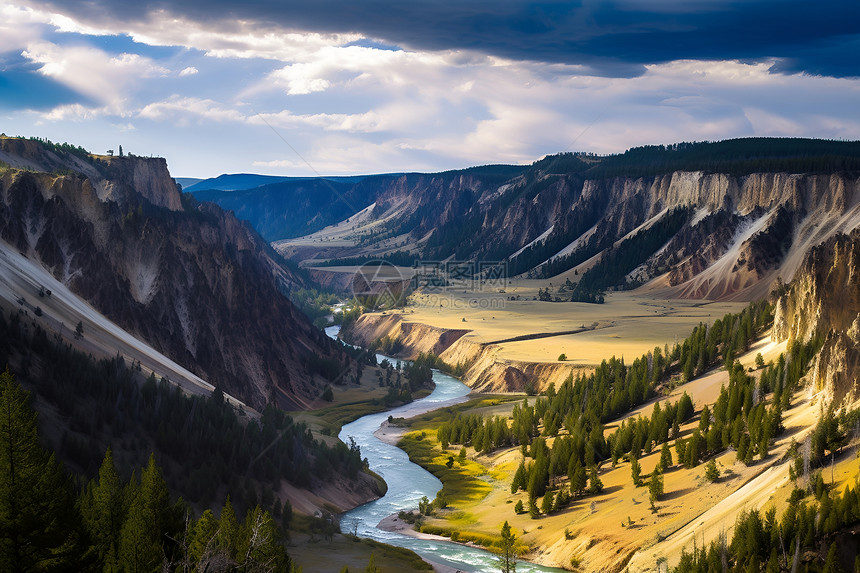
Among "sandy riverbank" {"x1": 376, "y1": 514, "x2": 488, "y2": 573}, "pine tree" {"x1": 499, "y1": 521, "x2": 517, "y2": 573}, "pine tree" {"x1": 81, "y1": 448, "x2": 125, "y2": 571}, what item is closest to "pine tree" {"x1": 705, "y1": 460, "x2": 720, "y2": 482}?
"pine tree" {"x1": 499, "y1": 521, "x2": 517, "y2": 573}

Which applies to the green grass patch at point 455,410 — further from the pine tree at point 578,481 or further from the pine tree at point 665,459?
the pine tree at point 665,459

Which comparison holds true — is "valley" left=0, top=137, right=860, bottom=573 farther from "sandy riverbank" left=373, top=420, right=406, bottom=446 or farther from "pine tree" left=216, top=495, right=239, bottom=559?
"pine tree" left=216, top=495, right=239, bottom=559

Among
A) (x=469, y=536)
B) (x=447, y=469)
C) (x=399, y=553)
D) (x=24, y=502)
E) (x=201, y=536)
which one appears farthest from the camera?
(x=447, y=469)

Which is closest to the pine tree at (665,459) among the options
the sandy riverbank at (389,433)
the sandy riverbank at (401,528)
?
the sandy riverbank at (401,528)

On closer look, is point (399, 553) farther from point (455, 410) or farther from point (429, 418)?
point (455, 410)

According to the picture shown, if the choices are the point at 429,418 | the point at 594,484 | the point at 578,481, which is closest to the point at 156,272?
the point at 429,418

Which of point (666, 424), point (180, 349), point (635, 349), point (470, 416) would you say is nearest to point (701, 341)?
point (666, 424)
